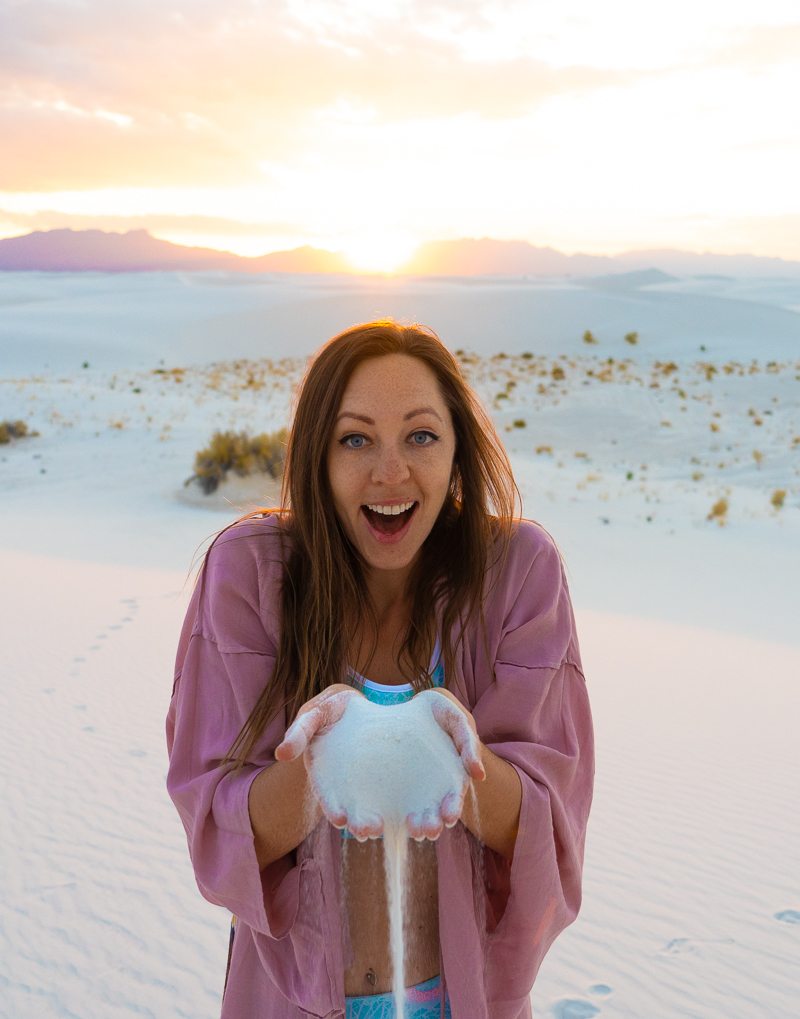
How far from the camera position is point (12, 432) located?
661 inches

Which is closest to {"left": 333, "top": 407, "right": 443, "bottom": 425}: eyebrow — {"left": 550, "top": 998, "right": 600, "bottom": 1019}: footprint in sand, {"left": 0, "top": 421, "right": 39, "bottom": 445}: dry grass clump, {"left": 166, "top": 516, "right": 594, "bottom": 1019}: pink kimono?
{"left": 166, "top": 516, "right": 594, "bottom": 1019}: pink kimono

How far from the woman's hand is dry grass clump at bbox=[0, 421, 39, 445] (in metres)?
16.4

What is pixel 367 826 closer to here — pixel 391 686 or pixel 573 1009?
pixel 391 686

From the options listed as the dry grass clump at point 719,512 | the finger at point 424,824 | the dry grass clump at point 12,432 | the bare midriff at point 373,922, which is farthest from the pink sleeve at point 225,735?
the dry grass clump at point 12,432

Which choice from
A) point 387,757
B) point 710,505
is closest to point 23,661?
point 387,757

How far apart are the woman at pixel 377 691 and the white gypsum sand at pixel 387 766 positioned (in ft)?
0.19

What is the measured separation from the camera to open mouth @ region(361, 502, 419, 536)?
1.85 m

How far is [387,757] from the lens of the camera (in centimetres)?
143

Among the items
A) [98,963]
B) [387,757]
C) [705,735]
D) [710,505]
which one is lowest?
[710,505]

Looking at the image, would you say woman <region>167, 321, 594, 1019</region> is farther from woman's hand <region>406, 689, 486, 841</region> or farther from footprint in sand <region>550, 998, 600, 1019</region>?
footprint in sand <region>550, 998, 600, 1019</region>

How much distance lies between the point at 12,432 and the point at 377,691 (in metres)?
16.4

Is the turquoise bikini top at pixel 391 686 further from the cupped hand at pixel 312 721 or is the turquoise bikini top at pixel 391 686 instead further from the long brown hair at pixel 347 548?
the cupped hand at pixel 312 721

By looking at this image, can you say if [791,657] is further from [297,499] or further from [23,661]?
[297,499]

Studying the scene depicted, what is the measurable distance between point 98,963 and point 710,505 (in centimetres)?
1153
